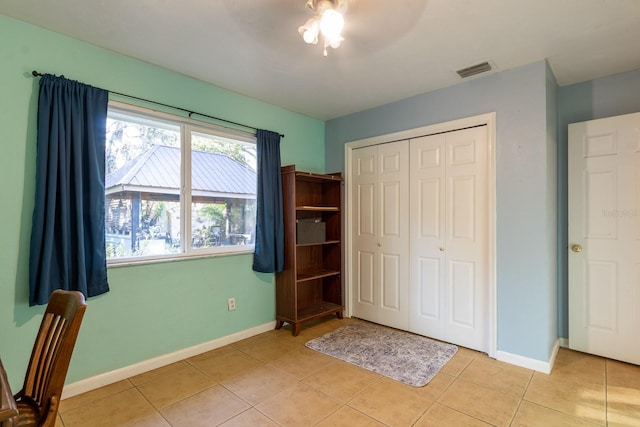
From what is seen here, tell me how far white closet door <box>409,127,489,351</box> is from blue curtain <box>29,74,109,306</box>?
275 centimetres

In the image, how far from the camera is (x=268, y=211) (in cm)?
323

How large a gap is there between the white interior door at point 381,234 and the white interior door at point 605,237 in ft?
4.78

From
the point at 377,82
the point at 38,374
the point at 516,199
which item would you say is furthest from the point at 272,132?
the point at 38,374

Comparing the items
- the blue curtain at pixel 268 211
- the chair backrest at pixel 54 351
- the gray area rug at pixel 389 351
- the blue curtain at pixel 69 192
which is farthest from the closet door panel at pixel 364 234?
the chair backrest at pixel 54 351

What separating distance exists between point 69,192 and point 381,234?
2.81m

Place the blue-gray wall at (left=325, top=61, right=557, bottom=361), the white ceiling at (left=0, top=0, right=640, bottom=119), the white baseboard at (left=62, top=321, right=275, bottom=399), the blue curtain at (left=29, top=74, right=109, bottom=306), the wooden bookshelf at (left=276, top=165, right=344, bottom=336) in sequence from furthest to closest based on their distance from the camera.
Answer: the wooden bookshelf at (left=276, top=165, right=344, bottom=336), the blue-gray wall at (left=325, top=61, right=557, bottom=361), the white baseboard at (left=62, top=321, right=275, bottom=399), the blue curtain at (left=29, top=74, right=109, bottom=306), the white ceiling at (left=0, top=0, right=640, bottom=119)

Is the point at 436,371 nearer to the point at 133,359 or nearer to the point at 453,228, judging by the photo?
the point at 453,228

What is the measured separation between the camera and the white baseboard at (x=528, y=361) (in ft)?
8.04

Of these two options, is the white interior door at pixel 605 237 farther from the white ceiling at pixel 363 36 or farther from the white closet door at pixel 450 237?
the white closet door at pixel 450 237

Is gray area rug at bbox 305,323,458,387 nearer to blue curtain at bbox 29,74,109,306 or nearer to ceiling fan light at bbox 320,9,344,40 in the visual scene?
blue curtain at bbox 29,74,109,306

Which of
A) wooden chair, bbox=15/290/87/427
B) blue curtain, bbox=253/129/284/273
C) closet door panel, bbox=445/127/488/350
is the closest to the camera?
wooden chair, bbox=15/290/87/427

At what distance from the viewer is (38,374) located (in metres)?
1.34

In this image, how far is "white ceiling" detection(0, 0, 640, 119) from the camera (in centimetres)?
186

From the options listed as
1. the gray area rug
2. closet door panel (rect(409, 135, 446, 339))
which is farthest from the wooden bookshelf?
closet door panel (rect(409, 135, 446, 339))
